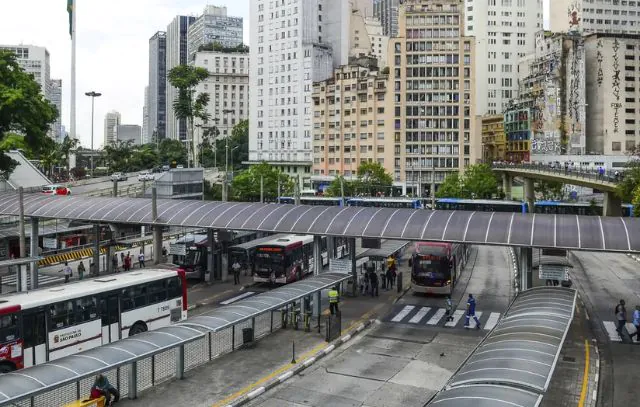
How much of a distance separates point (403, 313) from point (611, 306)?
41.7 feet

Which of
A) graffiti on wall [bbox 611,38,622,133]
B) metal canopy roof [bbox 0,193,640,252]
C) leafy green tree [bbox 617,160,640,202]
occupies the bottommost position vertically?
metal canopy roof [bbox 0,193,640,252]

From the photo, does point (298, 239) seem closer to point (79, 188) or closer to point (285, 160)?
point (79, 188)

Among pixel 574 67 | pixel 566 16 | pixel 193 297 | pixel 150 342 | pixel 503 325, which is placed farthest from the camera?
pixel 566 16

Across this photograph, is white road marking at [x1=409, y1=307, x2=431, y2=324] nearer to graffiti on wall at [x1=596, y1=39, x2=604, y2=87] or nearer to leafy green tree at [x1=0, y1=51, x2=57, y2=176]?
leafy green tree at [x1=0, y1=51, x2=57, y2=176]

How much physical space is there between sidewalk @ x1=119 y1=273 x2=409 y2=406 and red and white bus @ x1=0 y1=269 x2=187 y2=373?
427 cm

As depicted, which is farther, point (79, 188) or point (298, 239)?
point (79, 188)

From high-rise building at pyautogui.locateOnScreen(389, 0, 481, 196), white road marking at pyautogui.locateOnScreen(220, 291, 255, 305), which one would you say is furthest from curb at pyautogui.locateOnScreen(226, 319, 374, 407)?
high-rise building at pyautogui.locateOnScreen(389, 0, 481, 196)

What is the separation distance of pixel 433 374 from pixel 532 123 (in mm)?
129789

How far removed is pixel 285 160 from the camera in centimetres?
13750

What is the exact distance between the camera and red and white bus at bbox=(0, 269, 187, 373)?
20.4m

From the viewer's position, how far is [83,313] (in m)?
22.9

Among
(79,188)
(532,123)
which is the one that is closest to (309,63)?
(532,123)

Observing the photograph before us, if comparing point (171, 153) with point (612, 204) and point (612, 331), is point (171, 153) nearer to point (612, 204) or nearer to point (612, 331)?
point (612, 204)

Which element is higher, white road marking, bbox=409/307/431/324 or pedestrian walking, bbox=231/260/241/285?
pedestrian walking, bbox=231/260/241/285
